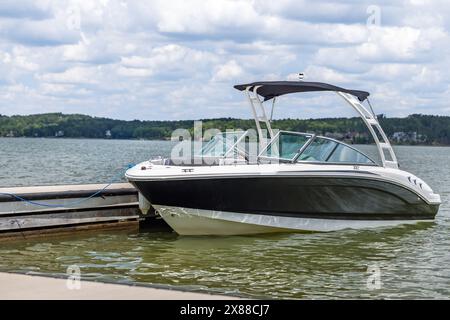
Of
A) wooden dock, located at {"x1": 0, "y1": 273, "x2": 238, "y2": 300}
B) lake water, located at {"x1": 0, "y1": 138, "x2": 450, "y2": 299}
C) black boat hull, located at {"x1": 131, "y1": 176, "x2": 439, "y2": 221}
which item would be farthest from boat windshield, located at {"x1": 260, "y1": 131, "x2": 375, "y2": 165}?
wooden dock, located at {"x1": 0, "y1": 273, "x2": 238, "y2": 300}

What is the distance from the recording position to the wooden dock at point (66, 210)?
13.6 m

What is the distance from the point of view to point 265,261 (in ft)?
40.0

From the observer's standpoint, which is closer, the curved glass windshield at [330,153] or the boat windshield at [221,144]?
the curved glass windshield at [330,153]

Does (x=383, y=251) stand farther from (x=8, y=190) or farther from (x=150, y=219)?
(x=8, y=190)

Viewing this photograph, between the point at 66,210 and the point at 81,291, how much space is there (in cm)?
743

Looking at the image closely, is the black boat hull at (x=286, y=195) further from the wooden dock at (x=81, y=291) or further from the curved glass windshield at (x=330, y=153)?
the wooden dock at (x=81, y=291)

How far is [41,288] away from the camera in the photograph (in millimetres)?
7398

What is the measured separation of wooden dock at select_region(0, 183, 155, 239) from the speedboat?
2.53 feet

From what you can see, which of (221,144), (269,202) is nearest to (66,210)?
(221,144)

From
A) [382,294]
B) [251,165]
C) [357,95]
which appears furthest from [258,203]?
[382,294]

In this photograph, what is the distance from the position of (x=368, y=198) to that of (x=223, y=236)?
3.34m

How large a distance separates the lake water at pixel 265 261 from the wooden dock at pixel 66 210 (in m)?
0.29

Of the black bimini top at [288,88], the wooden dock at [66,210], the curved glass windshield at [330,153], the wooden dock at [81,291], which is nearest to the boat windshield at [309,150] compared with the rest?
the curved glass windshield at [330,153]

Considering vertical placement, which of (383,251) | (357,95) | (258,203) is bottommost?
(383,251)
